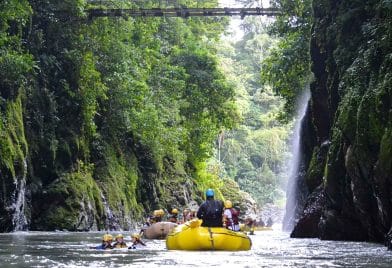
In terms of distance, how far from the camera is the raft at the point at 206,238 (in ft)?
45.1

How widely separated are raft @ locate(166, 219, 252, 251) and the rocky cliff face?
3.26m

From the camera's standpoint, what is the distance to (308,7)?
28859 millimetres

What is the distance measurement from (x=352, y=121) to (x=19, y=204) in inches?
479

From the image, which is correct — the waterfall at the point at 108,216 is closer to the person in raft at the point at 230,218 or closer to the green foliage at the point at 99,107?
the green foliage at the point at 99,107

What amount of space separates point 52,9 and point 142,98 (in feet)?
20.4

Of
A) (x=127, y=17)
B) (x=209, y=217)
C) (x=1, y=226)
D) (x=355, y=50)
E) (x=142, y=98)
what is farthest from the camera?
(x=142, y=98)

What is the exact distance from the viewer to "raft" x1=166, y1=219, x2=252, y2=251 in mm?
13750

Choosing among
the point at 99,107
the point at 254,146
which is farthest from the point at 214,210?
the point at 254,146

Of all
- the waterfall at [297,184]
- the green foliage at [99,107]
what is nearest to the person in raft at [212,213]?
the green foliage at [99,107]

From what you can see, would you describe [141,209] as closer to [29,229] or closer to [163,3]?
[29,229]

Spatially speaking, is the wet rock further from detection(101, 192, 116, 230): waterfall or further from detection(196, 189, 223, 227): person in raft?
detection(101, 192, 116, 230): waterfall

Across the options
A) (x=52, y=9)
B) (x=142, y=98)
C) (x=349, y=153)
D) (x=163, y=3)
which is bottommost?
(x=349, y=153)

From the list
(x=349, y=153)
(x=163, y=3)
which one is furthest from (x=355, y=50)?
(x=163, y=3)

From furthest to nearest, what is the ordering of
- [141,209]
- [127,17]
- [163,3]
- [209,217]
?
[163,3] → [141,209] → [127,17] → [209,217]
